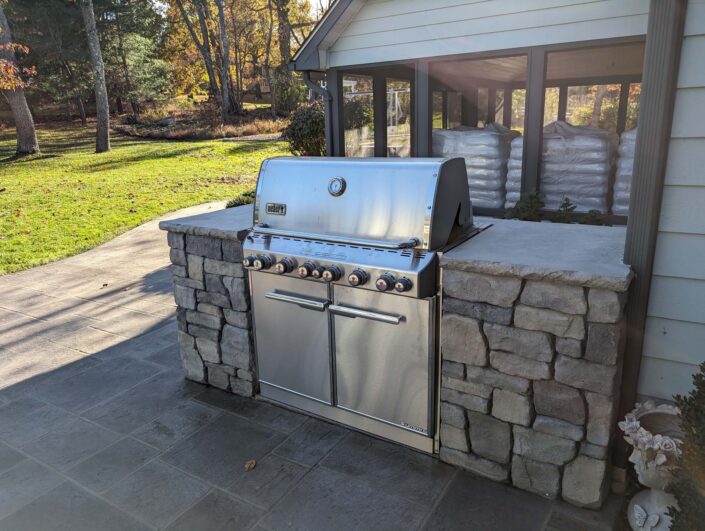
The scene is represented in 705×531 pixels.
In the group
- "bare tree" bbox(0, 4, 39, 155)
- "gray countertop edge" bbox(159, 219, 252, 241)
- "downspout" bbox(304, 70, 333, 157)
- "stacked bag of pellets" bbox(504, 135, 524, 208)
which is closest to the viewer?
"gray countertop edge" bbox(159, 219, 252, 241)

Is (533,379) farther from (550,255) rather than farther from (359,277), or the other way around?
(359,277)

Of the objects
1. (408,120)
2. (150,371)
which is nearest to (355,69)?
(408,120)

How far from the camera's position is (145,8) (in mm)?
23125

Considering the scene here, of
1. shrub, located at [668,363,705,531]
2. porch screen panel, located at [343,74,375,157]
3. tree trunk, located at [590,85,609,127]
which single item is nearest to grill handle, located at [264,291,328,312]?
shrub, located at [668,363,705,531]

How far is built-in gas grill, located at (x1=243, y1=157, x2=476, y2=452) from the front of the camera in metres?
2.50

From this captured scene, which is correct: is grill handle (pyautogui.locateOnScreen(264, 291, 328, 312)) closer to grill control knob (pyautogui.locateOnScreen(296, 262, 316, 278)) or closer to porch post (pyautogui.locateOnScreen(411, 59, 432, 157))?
grill control knob (pyautogui.locateOnScreen(296, 262, 316, 278))

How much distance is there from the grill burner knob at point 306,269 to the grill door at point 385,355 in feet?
0.55

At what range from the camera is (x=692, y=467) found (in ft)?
5.73

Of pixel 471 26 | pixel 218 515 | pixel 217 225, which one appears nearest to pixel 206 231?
pixel 217 225

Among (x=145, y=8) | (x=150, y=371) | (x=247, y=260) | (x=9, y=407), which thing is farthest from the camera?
(x=145, y=8)

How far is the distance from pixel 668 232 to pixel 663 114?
1.58ft

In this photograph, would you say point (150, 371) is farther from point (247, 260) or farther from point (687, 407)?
point (687, 407)

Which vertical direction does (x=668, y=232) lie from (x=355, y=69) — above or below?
below

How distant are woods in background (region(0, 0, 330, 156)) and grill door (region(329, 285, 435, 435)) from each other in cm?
1564
